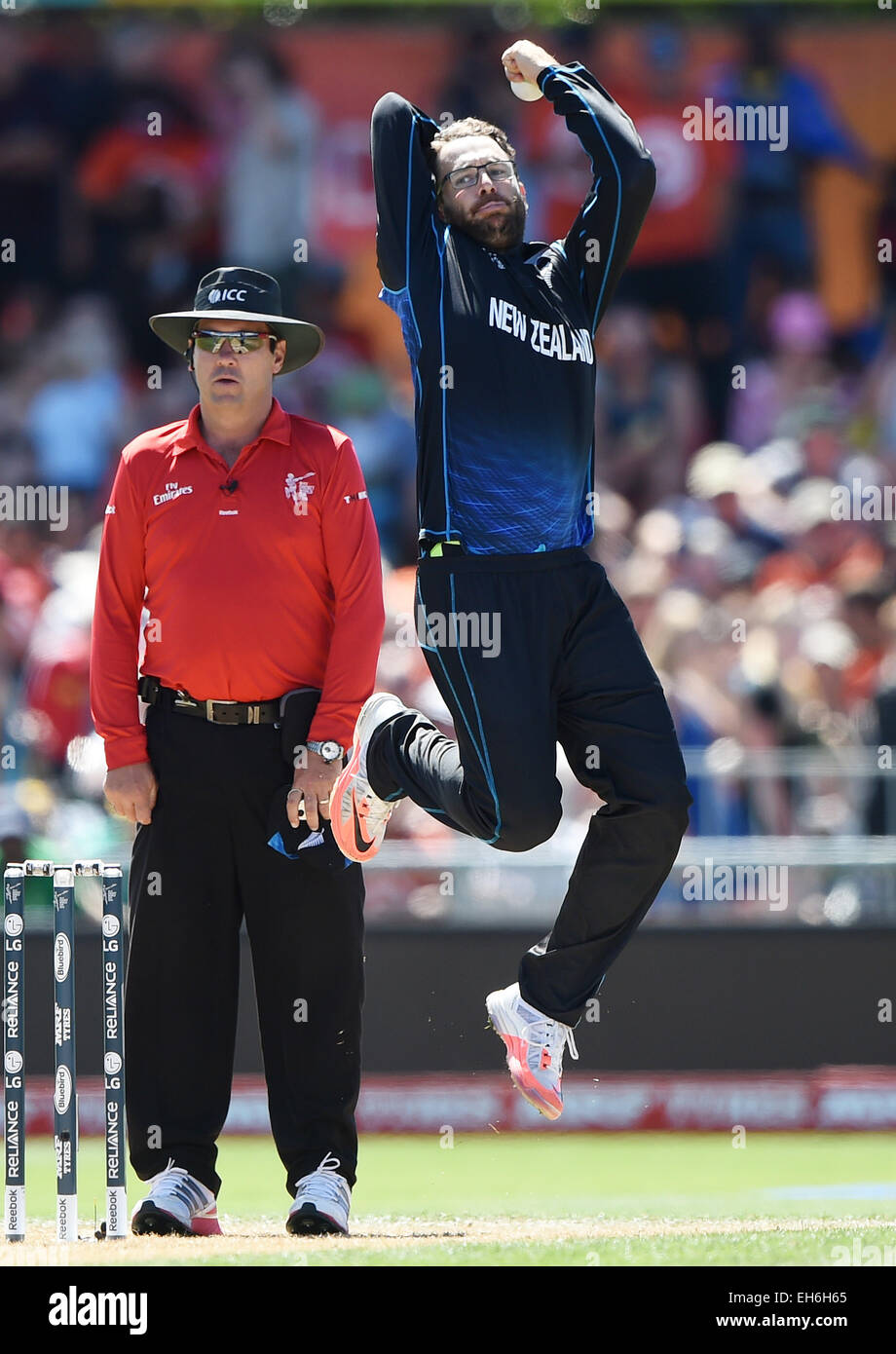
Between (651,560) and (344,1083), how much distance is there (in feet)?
17.6

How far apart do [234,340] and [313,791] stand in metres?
1.30

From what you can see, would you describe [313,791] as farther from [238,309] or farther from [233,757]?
[238,309]

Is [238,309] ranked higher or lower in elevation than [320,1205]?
higher

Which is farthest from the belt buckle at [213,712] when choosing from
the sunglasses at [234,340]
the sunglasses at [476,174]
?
the sunglasses at [476,174]

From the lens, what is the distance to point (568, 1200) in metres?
7.89

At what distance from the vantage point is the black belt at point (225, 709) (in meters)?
6.12

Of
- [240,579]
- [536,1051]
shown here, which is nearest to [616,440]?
[240,579]

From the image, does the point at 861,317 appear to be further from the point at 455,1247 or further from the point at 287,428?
the point at 455,1247

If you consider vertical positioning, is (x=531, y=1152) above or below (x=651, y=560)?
below

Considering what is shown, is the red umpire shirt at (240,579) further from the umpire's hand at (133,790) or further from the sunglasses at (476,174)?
the sunglasses at (476,174)

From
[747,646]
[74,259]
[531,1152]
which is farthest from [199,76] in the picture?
[531,1152]

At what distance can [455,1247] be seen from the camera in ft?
18.1

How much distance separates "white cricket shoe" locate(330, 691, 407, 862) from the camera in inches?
235

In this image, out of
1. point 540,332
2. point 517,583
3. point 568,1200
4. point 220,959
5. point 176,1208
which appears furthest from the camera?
point 568,1200
